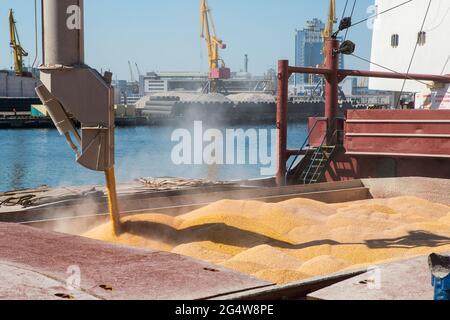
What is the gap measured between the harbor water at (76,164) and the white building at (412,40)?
49.8ft

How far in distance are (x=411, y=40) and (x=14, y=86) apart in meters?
103

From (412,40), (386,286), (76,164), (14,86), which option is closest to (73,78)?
(386,286)

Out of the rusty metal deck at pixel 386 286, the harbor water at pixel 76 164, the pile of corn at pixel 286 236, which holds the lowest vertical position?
the harbor water at pixel 76 164

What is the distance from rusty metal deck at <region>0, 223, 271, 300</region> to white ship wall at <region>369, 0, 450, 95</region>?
1889 cm

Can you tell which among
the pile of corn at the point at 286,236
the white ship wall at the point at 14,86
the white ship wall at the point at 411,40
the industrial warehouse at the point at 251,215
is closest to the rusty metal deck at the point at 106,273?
the industrial warehouse at the point at 251,215

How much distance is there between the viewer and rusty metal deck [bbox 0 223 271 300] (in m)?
4.54

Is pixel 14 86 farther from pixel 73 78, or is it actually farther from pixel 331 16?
pixel 73 78

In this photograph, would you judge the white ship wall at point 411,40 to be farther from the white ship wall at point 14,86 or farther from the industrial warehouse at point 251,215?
the white ship wall at point 14,86

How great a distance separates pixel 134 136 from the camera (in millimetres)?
87312

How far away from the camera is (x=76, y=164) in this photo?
194 feet

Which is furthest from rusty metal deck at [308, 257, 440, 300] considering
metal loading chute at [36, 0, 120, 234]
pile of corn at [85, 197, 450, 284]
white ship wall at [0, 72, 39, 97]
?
white ship wall at [0, 72, 39, 97]

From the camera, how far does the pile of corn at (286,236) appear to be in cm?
764
